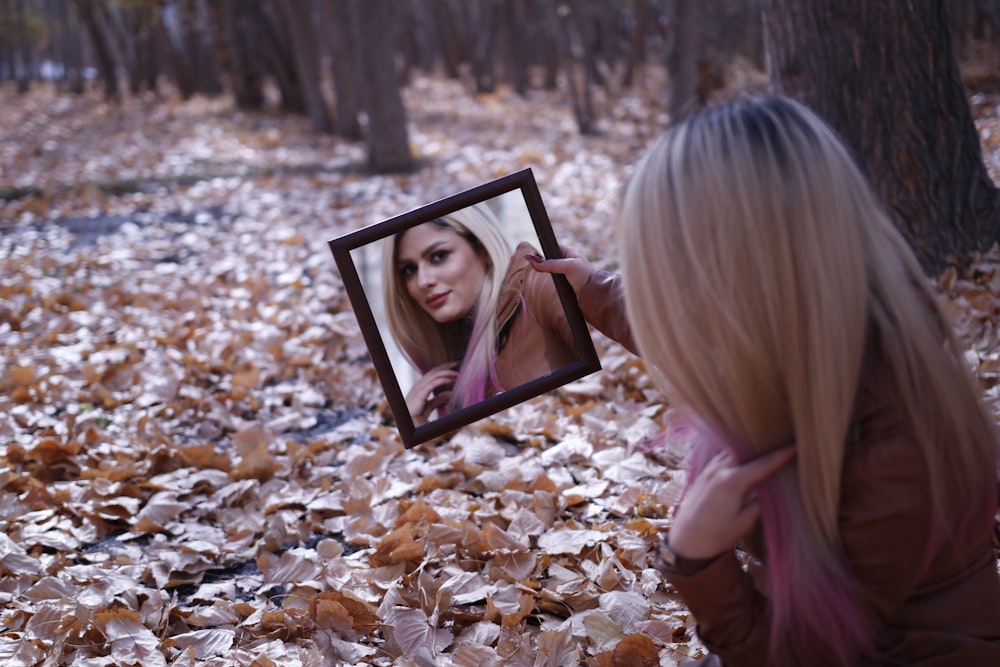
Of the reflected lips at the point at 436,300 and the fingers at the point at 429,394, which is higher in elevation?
the reflected lips at the point at 436,300

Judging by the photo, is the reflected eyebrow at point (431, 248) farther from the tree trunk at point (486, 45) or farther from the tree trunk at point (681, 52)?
the tree trunk at point (486, 45)

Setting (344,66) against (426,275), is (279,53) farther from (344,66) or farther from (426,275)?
(426,275)

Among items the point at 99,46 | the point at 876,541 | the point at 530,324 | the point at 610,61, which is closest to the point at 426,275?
the point at 530,324

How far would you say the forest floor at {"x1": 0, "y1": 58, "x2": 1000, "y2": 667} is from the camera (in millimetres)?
2094

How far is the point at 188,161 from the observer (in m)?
11.3

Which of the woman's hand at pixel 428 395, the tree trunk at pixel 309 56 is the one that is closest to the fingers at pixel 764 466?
the woman's hand at pixel 428 395

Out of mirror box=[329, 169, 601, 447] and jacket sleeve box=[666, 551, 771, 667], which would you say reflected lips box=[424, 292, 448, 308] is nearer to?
mirror box=[329, 169, 601, 447]

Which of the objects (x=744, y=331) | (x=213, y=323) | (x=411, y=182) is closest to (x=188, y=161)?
(x=411, y=182)

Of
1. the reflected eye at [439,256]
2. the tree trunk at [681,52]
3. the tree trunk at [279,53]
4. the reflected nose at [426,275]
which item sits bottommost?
the reflected nose at [426,275]

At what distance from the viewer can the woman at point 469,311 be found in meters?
A: 1.96

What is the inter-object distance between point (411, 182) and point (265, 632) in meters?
→ 7.32

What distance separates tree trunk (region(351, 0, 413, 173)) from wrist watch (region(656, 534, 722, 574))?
8842mm

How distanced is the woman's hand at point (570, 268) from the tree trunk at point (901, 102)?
225cm

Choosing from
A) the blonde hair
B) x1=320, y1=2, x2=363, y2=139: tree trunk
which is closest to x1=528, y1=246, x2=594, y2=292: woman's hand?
the blonde hair
